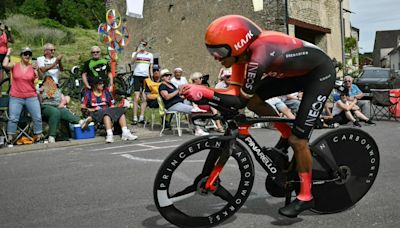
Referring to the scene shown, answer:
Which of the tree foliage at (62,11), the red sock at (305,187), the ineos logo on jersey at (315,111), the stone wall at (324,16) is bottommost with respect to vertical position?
the red sock at (305,187)

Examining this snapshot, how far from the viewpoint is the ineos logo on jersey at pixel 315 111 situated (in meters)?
3.57

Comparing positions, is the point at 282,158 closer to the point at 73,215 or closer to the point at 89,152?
the point at 73,215

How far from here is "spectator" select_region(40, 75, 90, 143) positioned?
9.28 m

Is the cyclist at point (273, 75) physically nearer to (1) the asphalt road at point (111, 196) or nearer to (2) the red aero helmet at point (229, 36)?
(2) the red aero helmet at point (229, 36)

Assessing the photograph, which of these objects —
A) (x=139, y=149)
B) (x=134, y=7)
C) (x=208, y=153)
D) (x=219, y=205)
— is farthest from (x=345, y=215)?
(x=134, y=7)

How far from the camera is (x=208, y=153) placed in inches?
139

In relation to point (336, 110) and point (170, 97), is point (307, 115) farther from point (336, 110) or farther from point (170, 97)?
point (336, 110)

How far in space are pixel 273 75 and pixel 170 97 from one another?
266 inches

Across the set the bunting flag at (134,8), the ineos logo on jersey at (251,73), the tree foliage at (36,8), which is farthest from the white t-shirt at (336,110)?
the tree foliage at (36,8)

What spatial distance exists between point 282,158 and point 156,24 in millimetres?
20235

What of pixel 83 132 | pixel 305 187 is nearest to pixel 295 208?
pixel 305 187

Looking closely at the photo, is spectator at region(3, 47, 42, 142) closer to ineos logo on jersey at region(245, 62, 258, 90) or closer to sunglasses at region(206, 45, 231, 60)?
sunglasses at region(206, 45, 231, 60)

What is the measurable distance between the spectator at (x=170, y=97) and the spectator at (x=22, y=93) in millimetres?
2830

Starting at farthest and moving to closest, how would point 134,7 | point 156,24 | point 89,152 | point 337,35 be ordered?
point 156,24
point 337,35
point 134,7
point 89,152
